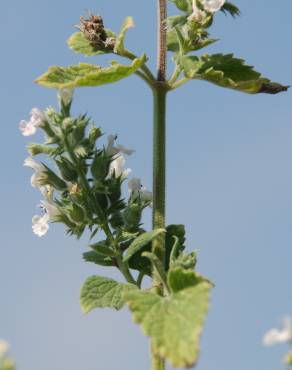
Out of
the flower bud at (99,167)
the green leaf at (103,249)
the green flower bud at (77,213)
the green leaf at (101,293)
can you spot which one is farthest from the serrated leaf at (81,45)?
the green leaf at (101,293)

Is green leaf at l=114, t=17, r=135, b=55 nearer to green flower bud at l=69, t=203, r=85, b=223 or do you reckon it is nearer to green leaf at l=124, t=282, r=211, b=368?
green flower bud at l=69, t=203, r=85, b=223

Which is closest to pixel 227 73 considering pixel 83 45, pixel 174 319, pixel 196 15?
pixel 196 15

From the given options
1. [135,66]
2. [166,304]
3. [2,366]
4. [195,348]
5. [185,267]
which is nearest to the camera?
[2,366]

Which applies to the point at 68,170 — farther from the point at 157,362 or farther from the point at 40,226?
the point at 157,362

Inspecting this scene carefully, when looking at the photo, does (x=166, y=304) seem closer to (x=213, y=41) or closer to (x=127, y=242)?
(x=127, y=242)

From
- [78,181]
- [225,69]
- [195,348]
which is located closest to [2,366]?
[195,348]

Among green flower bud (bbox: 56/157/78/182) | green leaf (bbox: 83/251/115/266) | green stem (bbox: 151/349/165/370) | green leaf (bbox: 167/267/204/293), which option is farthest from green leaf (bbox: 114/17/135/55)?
green stem (bbox: 151/349/165/370)

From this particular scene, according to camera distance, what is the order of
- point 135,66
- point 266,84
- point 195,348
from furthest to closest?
point 266,84
point 135,66
point 195,348
